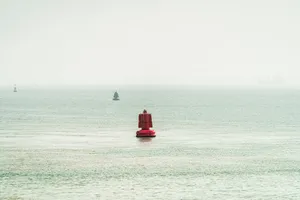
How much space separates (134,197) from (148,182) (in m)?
4.72

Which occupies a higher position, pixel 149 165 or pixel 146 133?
pixel 146 133

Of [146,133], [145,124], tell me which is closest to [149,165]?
[145,124]

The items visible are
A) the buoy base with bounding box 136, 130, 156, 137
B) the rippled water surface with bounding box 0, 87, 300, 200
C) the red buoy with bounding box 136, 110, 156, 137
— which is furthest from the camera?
the buoy base with bounding box 136, 130, 156, 137

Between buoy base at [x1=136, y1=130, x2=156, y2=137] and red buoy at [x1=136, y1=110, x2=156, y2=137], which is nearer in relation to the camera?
red buoy at [x1=136, y1=110, x2=156, y2=137]

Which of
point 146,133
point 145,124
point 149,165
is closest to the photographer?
point 149,165

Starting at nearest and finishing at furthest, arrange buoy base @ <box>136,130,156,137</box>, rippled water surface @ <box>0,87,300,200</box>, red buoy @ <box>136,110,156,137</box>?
rippled water surface @ <box>0,87,300,200</box> → red buoy @ <box>136,110,156,137</box> → buoy base @ <box>136,130,156,137</box>

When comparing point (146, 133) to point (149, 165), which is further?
point (146, 133)

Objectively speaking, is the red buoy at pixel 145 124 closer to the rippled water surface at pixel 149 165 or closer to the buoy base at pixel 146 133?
the buoy base at pixel 146 133

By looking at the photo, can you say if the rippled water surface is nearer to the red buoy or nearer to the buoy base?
the buoy base

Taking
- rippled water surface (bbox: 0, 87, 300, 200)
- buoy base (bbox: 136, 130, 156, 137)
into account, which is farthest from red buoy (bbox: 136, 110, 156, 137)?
rippled water surface (bbox: 0, 87, 300, 200)

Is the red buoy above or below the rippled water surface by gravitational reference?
above

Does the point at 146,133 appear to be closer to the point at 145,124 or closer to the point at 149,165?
the point at 145,124

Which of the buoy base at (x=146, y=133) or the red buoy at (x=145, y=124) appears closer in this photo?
the red buoy at (x=145, y=124)

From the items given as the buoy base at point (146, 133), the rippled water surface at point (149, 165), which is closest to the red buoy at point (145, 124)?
the buoy base at point (146, 133)
